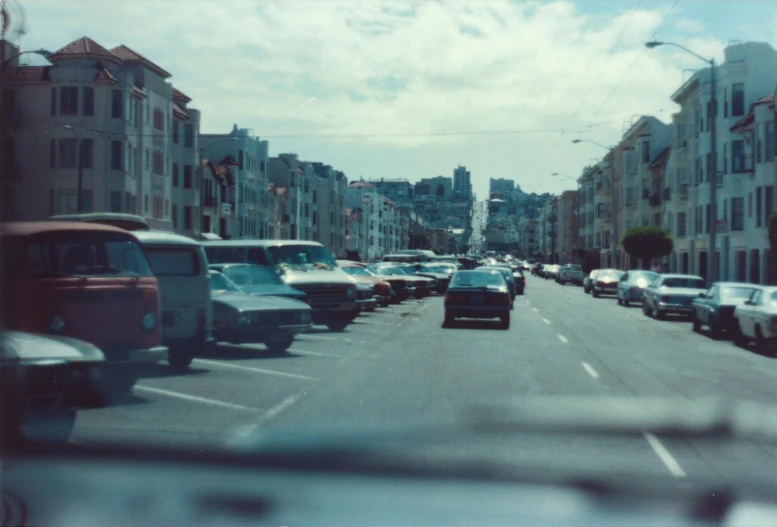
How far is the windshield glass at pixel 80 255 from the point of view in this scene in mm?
10930

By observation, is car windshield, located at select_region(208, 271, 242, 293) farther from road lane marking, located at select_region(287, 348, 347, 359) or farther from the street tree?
the street tree

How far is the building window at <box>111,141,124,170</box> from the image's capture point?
43375mm

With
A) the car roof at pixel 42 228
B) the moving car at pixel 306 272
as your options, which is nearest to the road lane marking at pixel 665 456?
the car roof at pixel 42 228

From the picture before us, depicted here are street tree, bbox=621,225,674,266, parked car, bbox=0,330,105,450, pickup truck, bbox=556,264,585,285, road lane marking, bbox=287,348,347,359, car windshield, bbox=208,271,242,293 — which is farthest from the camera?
pickup truck, bbox=556,264,585,285

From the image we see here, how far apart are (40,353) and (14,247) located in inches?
139

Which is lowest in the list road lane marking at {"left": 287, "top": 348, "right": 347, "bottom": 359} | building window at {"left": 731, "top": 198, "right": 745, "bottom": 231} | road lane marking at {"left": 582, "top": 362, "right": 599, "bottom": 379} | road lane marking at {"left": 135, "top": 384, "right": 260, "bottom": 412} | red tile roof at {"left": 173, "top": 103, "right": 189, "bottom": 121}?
road lane marking at {"left": 135, "top": 384, "right": 260, "bottom": 412}

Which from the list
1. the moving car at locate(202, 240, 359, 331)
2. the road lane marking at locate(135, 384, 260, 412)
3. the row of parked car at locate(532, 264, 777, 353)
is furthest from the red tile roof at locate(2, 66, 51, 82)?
the road lane marking at locate(135, 384, 260, 412)

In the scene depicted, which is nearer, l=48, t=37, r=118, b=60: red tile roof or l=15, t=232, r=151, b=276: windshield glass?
l=15, t=232, r=151, b=276: windshield glass

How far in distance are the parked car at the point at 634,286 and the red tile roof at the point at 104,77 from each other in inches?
967

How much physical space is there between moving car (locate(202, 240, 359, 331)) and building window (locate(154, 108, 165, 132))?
27523mm

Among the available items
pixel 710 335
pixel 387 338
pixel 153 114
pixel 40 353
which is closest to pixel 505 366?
pixel 387 338

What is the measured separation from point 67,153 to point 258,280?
77.3ft

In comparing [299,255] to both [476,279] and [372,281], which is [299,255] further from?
[372,281]

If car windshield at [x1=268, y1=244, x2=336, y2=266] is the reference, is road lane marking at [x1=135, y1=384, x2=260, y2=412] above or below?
below
